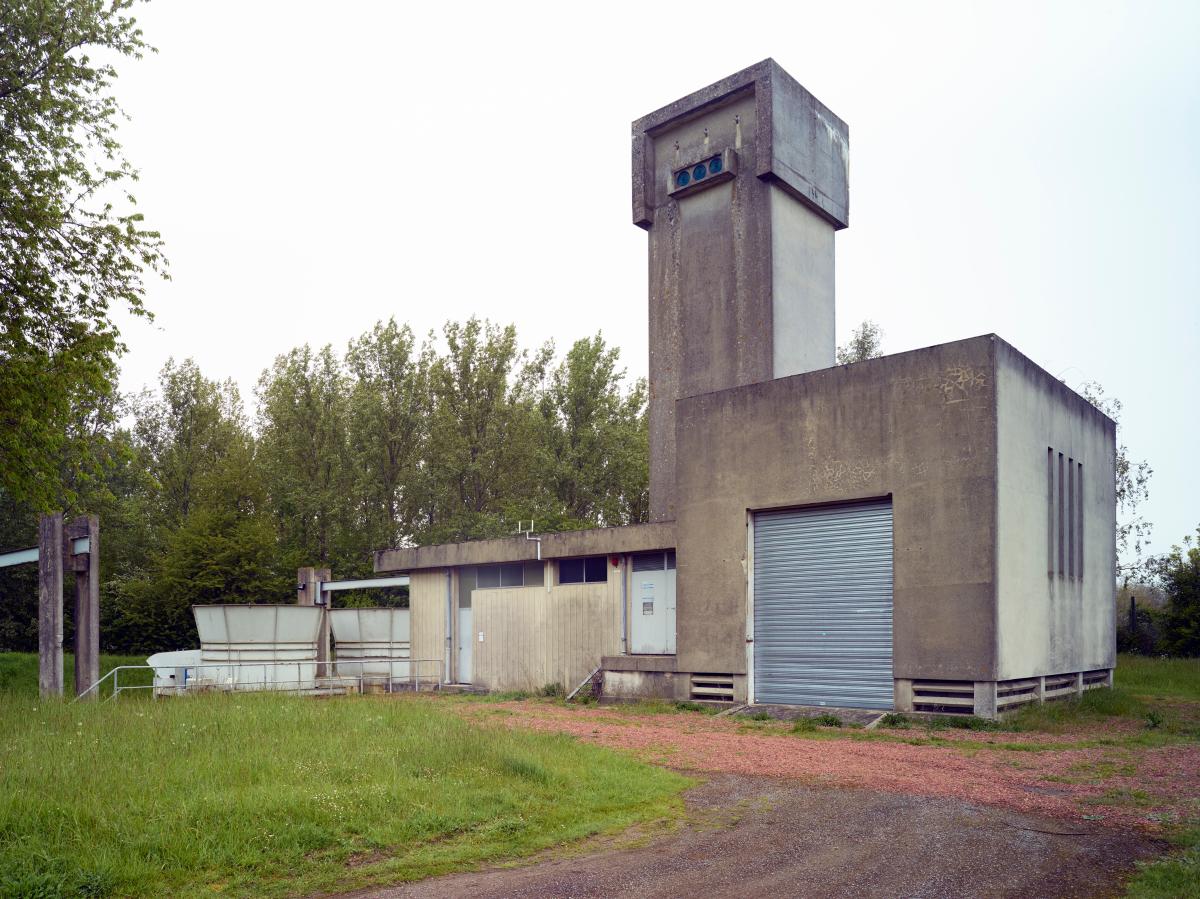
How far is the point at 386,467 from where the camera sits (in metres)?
44.2

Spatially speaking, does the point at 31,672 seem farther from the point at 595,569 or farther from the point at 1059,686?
the point at 1059,686

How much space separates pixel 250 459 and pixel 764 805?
41.0 m

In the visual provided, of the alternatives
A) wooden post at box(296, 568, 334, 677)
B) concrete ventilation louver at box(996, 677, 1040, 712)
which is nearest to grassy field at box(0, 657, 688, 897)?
concrete ventilation louver at box(996, 677, 1040, 712)

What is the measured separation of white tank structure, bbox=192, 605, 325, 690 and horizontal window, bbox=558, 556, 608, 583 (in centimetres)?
635

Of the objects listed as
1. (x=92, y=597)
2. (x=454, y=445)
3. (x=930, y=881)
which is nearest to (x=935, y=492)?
(x=930, y=881)

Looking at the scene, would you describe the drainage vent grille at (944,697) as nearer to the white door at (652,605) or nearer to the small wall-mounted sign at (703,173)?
→ the white door at (652,605)

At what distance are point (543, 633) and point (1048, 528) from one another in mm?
10397

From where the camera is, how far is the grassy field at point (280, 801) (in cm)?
669

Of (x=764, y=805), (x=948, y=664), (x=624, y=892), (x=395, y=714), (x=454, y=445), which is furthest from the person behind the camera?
(x=454, y=445)

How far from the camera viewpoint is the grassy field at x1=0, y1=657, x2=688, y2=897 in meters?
6.69

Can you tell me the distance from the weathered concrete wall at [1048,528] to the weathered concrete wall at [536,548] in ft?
21.0

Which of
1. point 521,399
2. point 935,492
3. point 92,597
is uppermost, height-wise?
point 521,399

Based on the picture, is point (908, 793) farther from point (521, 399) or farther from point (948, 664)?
point (521, 399)

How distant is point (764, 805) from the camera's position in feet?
30.5
